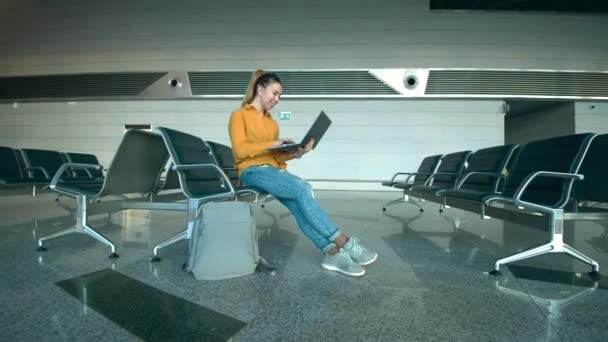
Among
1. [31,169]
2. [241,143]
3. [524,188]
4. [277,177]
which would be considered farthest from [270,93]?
[31,169]

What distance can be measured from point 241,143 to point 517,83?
776cm

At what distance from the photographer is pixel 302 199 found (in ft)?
4.99

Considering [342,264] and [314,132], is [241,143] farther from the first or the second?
[342,264]

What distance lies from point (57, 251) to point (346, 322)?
194 centimetres

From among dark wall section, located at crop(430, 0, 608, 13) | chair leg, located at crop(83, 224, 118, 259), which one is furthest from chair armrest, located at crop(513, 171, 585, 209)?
dark wall section, located at crop(430, 0, 608, 13)

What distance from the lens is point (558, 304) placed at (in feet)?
3.61

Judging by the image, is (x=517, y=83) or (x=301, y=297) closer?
(x=301, y=297)

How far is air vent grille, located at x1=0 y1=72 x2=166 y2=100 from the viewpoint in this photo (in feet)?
24.0

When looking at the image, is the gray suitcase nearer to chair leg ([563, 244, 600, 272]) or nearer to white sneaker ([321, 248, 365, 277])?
Answer: white sneaker ([321, 248, 365, 277])

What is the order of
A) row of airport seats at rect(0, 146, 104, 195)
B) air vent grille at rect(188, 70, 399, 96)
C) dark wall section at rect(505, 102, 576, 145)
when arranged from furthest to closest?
dark wall section at rect(505, 102, 576, 145), air vent grille at rect(188, 70, 399, 96), row of airport seats at rect(0, 146, 104, 195)

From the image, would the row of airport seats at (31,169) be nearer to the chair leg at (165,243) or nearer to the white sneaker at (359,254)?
the chair leg at (165,243)

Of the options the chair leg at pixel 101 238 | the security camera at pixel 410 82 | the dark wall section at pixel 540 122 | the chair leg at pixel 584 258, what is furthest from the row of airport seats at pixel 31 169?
the dark wall section at pixel 540 122

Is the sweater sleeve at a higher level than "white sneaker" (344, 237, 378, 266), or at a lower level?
higher

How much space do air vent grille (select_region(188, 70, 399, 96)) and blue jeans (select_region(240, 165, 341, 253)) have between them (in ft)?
19.0
